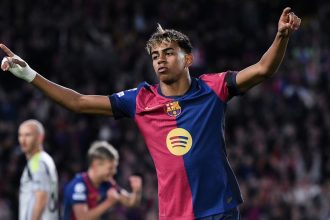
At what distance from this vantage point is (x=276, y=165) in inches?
551

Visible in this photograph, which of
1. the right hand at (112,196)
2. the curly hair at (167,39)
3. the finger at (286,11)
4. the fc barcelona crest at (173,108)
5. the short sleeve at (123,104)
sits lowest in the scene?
the right hand at (112,196)

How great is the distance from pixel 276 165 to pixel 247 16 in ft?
15.9

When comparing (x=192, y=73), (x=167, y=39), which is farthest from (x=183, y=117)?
(x=192, y=73)

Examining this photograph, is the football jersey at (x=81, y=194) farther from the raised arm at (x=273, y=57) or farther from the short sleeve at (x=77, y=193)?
the raised arm at (x=273, y=57)

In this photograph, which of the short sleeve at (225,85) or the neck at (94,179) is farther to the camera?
the neck at (94,179)

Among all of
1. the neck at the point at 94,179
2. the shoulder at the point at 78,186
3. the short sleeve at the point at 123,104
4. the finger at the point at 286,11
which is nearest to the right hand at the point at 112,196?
the neck at the point at 94,179

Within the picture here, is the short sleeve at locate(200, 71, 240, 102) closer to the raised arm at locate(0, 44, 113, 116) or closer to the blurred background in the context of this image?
the raised arm at locate(0, 44, 113, 116)

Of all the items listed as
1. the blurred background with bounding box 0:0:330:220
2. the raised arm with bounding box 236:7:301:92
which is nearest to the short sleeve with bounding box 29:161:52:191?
the raised arm with bounding box 236:7:301:92

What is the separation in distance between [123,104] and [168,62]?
423 millimetres

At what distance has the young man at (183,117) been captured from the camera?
519 centimetres

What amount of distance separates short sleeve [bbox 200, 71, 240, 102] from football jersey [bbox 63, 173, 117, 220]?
3.17m

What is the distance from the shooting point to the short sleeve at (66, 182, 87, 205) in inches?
320

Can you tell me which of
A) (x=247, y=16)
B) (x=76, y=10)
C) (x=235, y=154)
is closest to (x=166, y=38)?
(x=235, y=154)

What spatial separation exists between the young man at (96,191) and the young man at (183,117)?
2.71 meters
